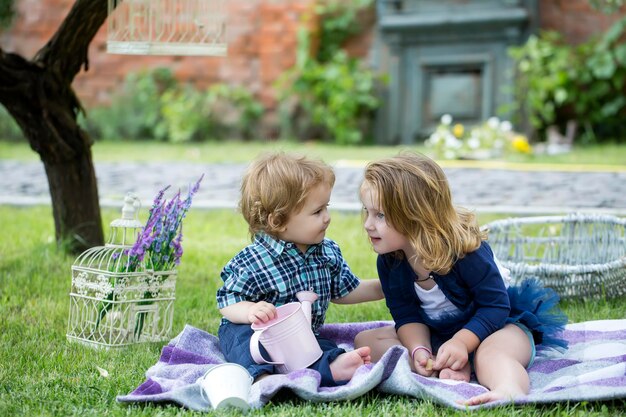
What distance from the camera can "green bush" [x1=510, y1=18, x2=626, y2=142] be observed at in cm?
886

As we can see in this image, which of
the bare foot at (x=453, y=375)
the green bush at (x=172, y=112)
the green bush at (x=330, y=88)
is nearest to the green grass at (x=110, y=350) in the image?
the bare foot at (x=453, y=375)

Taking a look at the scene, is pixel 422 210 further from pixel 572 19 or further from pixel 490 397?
pixel 572 19

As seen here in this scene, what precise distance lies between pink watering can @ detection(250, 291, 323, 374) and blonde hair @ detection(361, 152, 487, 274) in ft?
1.15

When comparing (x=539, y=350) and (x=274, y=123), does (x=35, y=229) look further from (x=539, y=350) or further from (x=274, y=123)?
(x=274, y=123)

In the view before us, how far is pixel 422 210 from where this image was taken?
237cm

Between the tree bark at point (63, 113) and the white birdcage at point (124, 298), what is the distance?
1.01m

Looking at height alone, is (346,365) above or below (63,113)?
below

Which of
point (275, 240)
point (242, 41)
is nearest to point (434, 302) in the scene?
point (275, 240)

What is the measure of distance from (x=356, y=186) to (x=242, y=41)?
15.6 ft

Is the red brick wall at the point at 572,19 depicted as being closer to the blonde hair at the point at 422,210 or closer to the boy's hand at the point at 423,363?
the blonde hair at the point at 422,210

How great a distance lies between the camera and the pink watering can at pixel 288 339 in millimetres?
2188

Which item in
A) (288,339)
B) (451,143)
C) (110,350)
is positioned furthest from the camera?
(451,143)

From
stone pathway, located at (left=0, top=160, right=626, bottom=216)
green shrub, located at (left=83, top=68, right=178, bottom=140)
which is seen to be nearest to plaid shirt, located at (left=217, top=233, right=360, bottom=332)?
stone pathway, located at (left=0, top=160, right=626, bottom=216)

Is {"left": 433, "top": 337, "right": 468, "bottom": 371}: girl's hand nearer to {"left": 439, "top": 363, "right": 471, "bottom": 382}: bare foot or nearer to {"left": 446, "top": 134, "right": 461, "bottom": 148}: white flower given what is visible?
{"left": 439, "top": 363, "right": 471, "bottom": 382}: bare foot
